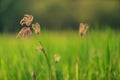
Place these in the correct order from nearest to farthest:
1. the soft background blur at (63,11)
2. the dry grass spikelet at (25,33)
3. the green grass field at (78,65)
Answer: the dry grass spikelet at (25,33), the green grass field at (78,65), the soft background blur at (63,11)

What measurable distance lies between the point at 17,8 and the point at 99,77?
585 inches

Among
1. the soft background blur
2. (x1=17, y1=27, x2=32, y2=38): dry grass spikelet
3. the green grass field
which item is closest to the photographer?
(x1=17, y1=27, x2=32, y2=38): dry grass spikelet

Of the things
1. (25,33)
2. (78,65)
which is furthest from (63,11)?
(25,33)

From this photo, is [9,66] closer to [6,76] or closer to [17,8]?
[6,76]

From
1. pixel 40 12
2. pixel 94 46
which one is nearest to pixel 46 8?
pixel 40 12

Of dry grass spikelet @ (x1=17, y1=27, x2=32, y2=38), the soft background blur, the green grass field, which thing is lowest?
the soft background blur

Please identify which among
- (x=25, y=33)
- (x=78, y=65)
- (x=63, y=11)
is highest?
(x=25, y=33)

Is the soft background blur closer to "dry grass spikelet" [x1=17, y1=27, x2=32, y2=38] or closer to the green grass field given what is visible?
the green grass field

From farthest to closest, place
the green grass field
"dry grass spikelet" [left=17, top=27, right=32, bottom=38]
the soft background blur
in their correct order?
the soft background blur, the green grass field, "dry grass spikelet" [left=17, top=27, right=32, bottom=38]

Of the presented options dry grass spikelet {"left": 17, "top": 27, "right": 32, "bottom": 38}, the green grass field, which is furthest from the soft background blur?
dry grass spikelet {"left": 17, "top": 27, "right": 32, "bottom": 38}

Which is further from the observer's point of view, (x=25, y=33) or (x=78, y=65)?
(x=78, y=65)

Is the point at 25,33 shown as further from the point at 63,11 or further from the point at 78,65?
the point at 63,11

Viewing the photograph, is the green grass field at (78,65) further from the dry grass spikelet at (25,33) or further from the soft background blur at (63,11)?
the soft background blur at (63,11)

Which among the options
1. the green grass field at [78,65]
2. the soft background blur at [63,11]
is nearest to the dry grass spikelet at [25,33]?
the green grass field at [78,65]
